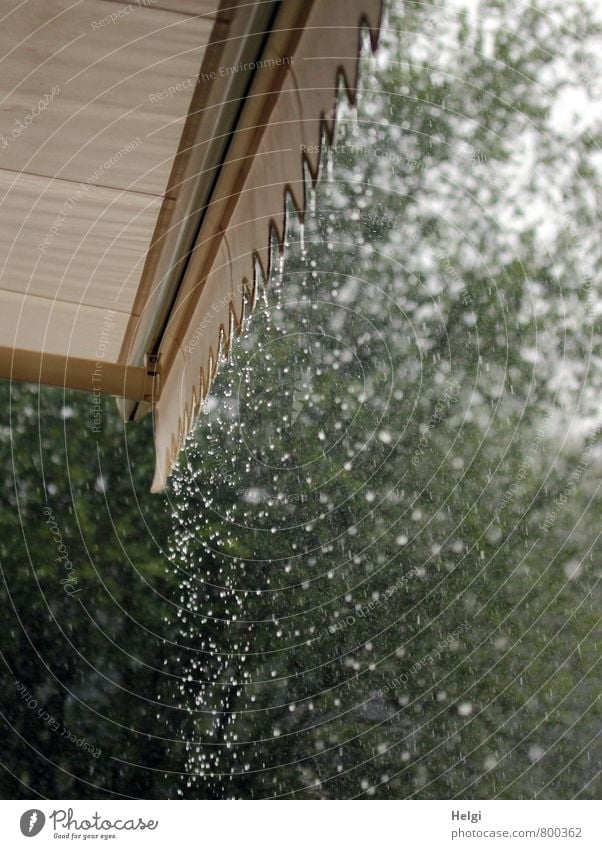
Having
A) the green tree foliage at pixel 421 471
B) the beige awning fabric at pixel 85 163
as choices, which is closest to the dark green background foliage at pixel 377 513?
the green tree foliage at pixel 421 471

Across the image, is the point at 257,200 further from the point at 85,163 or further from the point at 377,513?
the point at 377,513

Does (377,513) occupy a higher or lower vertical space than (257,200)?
higher

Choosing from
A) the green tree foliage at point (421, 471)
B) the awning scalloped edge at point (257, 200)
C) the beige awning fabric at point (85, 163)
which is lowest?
the awning scalloped edge at point (257, 200)

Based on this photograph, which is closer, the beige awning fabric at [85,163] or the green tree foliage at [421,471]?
the beige awning fabric at [85,163]

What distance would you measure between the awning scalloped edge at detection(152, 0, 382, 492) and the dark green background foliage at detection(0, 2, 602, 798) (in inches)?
83.9

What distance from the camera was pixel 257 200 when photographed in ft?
2.72

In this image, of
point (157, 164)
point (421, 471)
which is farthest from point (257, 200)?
point (421, 471)

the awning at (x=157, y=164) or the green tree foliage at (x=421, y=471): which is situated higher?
the green tree foliage at (x=421, y=471)

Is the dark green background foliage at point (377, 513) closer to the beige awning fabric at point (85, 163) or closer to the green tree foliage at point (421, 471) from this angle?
the green tree foliage at point (421, 471)

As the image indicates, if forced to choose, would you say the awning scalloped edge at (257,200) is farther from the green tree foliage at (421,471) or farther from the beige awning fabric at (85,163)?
the green tree foliage at (421,471)

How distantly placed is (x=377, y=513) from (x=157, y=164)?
253cm

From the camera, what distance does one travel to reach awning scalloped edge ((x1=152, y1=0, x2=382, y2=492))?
626 mm

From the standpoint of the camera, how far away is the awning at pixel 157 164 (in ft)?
2.27
